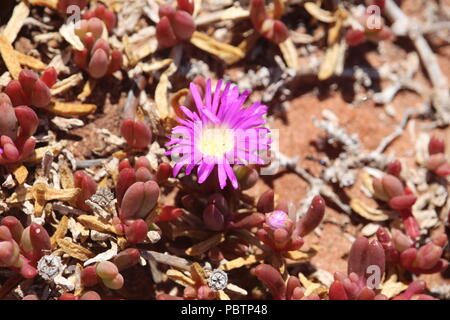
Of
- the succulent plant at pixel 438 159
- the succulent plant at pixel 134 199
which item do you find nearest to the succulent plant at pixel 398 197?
the succulent plant at pixel 438 159

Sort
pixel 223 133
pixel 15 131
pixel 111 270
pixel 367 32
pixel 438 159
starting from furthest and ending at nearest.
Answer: pixel 367 32, pixel 438 159, pixel 223 133, pixel 15 131, pixel 111 270

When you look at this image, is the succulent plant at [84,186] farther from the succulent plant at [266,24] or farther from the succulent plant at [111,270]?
the succulent plant at [266,24]

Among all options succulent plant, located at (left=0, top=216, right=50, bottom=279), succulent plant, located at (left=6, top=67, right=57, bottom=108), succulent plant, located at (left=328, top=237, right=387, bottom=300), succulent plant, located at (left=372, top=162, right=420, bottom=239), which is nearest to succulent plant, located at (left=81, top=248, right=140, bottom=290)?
succulent plant, located at (left=0, top=216, right=50, bottom=279)

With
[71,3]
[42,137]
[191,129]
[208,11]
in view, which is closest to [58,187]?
[42,137]

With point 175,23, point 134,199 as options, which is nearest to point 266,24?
point 175,23

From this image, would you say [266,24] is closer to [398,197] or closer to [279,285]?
[398,197]

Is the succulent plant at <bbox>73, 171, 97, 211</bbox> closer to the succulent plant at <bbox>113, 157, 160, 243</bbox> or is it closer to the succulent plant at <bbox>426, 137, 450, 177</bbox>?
the succulent plant at <bbox>113, 157, 160, 243</bbox>

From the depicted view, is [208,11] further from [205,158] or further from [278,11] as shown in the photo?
[205,158]
